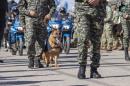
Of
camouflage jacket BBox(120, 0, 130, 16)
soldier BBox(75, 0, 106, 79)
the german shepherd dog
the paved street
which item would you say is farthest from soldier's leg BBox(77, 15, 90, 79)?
camouflage jacket BBox(120, 0, 130, 16)

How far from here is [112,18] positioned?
2156 centimetres

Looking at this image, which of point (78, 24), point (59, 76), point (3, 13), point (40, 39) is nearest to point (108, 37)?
point (40, 39)

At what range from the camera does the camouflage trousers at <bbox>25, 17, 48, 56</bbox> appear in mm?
12969

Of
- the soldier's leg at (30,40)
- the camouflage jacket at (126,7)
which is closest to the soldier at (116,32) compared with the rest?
the camouflage jacket at (126,7)

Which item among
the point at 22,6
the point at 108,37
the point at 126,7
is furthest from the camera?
the point at 108,37

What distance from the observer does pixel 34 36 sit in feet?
42.8

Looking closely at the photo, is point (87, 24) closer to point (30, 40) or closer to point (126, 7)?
point (30, 40)

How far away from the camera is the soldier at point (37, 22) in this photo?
12.9 m

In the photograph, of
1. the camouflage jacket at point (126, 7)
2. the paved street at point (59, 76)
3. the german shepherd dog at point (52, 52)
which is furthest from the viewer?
the camouflage jacket at point (126, 7)

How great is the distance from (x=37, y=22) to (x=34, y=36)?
34cm

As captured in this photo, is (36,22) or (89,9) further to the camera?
(36,22)

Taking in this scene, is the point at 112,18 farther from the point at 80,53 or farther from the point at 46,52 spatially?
the point at 80,53

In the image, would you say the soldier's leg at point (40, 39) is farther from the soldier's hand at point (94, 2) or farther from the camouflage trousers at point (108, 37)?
the camouflage trousers at point (108, 37)

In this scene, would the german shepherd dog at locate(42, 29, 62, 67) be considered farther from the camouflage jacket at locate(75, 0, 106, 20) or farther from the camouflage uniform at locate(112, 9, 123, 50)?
the camouflage uniform at locate(112, 9, 123, 50)
